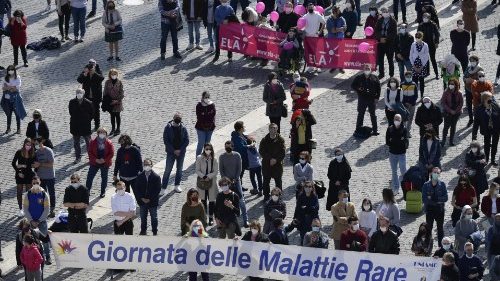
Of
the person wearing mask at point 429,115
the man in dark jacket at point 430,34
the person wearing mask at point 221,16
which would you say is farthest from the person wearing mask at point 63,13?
the person wearing mask at point 429,115

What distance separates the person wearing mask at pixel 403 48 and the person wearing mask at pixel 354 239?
1053 centimetres

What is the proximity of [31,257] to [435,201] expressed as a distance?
730 centimetres

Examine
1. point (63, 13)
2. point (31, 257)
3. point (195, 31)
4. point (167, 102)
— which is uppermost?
point (31, 257)

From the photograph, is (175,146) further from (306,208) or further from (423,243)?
(423,243)

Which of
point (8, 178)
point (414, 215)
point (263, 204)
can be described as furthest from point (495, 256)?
point (8, 178)

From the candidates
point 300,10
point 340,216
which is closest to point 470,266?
point 340,216

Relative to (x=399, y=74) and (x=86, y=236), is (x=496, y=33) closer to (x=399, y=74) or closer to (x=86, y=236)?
(x=399, y=74)

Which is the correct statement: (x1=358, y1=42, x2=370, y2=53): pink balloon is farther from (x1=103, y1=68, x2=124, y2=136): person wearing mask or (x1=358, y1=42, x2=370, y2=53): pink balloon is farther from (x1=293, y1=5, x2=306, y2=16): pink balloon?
(x1=103, y1=68, x2=124, y2=136): person wearing mask

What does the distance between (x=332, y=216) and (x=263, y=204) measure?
1862mm

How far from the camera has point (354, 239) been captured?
28922mm

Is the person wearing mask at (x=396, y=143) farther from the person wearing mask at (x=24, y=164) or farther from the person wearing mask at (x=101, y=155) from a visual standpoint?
the person wearing mask at (x=24, y=164)

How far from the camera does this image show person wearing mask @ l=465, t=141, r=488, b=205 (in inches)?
1255

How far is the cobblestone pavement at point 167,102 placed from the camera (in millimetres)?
32438

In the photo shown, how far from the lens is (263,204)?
32.6 metres
